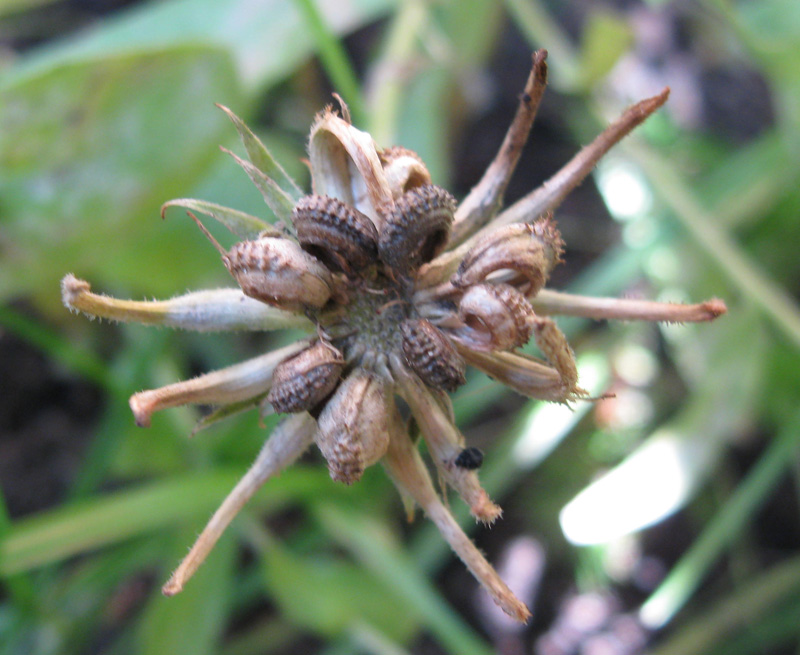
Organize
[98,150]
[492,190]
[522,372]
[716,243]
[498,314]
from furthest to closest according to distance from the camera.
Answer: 1. [716,243]
2. [98,150]
3. [492,190]
4. [522,372]
5. [498,314]

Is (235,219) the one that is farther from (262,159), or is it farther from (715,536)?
(715,536)

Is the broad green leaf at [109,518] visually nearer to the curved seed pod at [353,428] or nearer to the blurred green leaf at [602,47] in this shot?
the curved seed pod at [353,428]

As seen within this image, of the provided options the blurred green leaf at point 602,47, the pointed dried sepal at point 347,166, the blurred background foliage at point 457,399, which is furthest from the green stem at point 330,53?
the pointed dried sepal at point 347,166

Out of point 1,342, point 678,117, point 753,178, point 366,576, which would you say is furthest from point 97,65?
point 678,117

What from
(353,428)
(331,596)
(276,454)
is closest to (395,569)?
(331,596)

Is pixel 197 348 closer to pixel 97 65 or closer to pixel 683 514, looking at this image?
pixel 97 65

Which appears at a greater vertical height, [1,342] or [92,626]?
[1,342]
